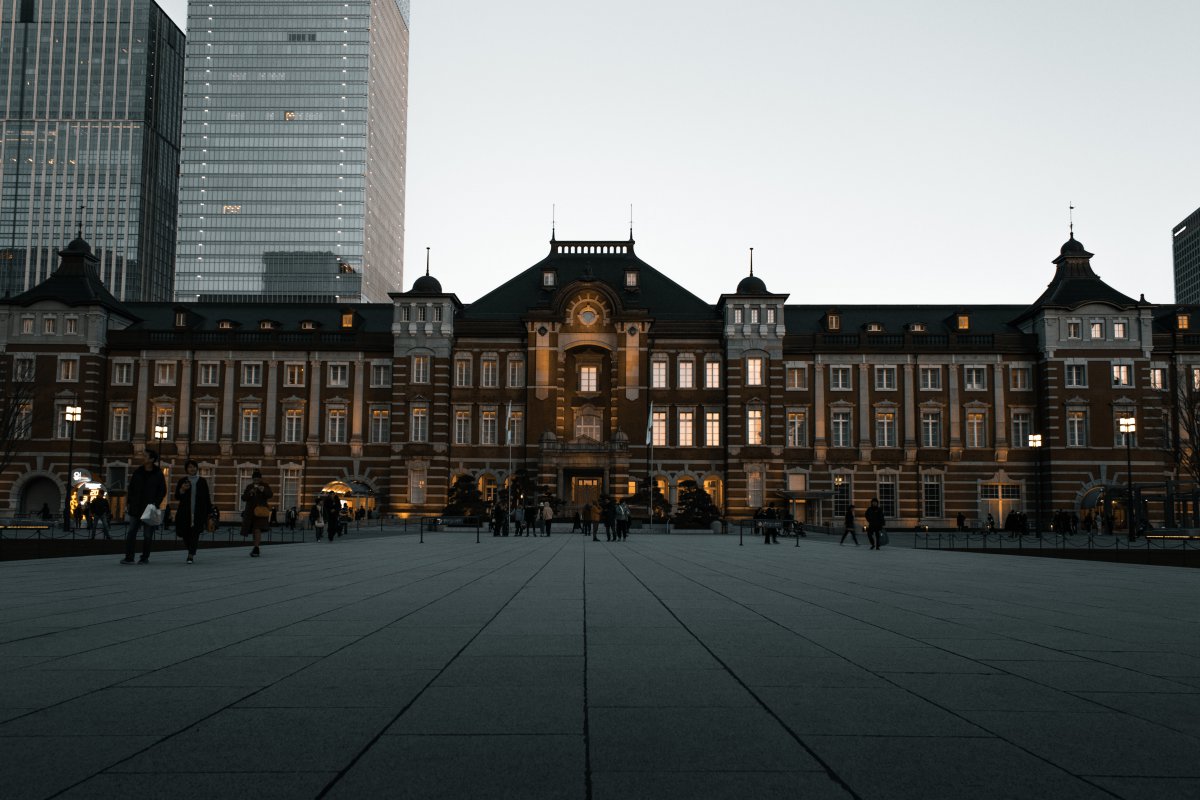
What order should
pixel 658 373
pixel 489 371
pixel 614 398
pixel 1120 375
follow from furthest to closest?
pixel 489 371, pixel 658 373, pixel 614 398, pixel 1120 375

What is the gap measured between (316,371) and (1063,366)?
48.9 meters

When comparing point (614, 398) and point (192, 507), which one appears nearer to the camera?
point (192, 507)

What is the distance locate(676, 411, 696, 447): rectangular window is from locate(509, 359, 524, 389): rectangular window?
10846mm

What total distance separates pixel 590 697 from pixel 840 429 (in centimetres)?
5991

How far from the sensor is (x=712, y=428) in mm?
63031

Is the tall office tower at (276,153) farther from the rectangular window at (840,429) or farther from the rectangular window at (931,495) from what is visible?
the rectangular window at (931,495)

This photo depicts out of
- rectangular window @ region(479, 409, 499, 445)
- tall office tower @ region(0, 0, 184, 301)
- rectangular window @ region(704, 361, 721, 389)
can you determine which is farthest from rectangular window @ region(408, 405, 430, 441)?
tall office tower @ region(0, 0, 184, 301)

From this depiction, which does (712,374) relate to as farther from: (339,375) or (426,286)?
(339,375)

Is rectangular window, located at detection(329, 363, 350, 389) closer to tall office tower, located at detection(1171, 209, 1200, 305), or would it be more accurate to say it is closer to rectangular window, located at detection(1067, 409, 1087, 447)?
rectangular window, located at detection(1067, 409, 1087, 447)

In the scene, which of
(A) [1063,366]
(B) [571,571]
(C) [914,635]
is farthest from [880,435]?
(C) [914,635]

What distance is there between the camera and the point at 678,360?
6359 cm

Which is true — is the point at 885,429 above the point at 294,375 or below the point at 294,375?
below

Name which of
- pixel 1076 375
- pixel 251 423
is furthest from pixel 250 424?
pixel 1076 375

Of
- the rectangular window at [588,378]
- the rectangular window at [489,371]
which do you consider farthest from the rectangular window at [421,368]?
the rectangular window at [588,378]
